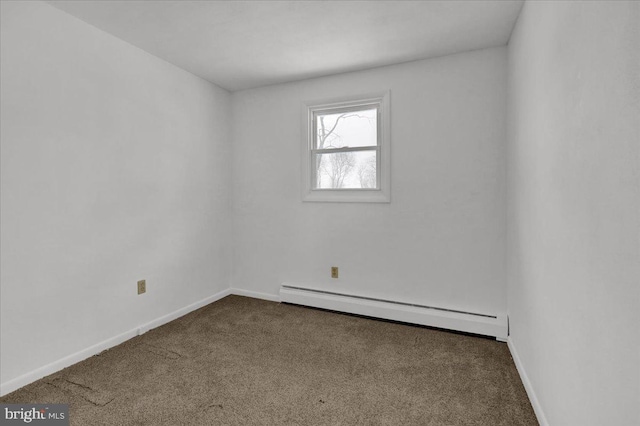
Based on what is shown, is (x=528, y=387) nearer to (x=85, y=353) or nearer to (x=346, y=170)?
→ (x=346, y=170)

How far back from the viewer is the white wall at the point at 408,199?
2717 mm

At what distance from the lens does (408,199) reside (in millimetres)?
2994

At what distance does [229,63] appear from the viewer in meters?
2.98

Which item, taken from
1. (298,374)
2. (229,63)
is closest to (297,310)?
(298,374)

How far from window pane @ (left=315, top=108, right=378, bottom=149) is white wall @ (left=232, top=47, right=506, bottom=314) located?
215 millimetres

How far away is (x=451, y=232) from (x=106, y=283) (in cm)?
290

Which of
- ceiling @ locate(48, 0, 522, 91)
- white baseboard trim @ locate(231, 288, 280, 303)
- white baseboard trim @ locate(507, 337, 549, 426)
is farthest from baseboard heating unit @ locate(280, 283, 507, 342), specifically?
ceiling @ locate(48, 0, 522, 91)

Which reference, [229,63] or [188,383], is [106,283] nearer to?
[188,383]

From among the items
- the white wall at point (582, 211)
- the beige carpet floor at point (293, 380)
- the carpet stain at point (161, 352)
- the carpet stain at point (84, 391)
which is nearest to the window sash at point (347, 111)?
the white wall at point (582, 211)

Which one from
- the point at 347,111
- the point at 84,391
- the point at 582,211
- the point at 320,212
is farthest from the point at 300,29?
the point at 84,391

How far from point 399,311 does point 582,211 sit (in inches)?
81.0

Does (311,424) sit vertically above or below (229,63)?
below

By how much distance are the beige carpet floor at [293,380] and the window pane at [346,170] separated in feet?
4.61

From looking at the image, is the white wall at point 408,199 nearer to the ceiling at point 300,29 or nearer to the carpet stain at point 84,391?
the ceiling at point 300,29
